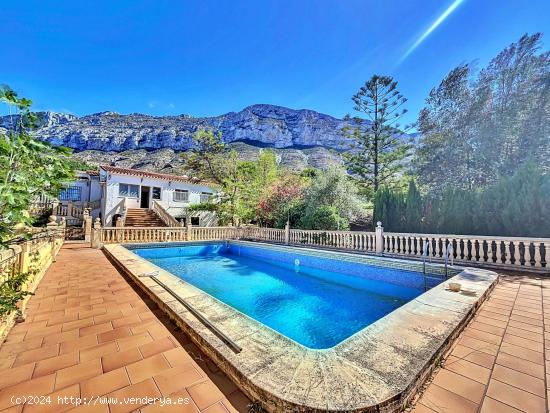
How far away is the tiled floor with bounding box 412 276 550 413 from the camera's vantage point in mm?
1508

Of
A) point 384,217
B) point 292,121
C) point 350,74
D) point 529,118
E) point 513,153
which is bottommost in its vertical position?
point 384,217

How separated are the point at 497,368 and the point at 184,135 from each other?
59807mm

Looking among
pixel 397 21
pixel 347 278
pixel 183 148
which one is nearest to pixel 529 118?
pixel 397 21

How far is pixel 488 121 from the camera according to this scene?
11789 millimetres

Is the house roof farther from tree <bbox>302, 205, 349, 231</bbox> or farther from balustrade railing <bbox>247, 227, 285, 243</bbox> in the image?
tree <bbox>302, 205, 349, 231</bbox>

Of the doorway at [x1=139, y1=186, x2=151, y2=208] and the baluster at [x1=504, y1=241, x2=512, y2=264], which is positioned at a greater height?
the doorway at [x1=139, y1=186, x2=151, y2=208]

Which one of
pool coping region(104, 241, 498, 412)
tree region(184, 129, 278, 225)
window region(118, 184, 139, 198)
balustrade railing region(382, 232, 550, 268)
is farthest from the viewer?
window region(118, 184, 139, 198)

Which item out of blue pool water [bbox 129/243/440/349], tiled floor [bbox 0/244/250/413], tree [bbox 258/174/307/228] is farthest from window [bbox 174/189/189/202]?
tiled floor [bbox 0/244/250/413]

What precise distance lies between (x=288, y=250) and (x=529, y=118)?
13132mm

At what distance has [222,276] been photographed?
7836 millimetres

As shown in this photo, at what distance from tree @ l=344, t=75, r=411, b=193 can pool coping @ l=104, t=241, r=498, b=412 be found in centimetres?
1638

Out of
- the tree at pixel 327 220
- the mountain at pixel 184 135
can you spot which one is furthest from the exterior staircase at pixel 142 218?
the mountain at pixel 184 135

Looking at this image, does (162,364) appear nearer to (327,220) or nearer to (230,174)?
(327,220)

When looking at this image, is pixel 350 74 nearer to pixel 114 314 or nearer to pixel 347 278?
pixel 347 278
